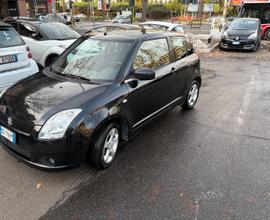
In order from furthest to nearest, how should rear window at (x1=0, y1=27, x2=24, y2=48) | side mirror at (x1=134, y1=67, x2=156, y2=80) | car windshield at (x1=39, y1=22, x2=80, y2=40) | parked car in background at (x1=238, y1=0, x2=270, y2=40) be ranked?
parked car in background at (x1=238, y1=0, x2=270, y2=40), car windshield at (x1=39, y1=22, x2=80, y2=40), rear window at (x1=0, y1=27, x2=24, y2=48), side mirror at (x1=134, y1=67, x2=156, y2=80)

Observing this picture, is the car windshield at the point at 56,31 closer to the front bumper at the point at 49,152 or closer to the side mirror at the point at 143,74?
the side mirror at the point at 143,74

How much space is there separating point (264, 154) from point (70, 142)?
8.99 feet

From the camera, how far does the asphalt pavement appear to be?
8.13 feet

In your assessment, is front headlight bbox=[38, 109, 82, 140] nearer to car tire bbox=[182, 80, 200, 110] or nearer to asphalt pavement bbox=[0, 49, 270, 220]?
asphalt pavement bbox=[0, 49, 270, 220]

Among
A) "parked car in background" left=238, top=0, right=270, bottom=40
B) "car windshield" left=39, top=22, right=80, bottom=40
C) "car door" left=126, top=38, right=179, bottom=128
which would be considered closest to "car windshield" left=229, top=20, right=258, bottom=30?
"parked car in background" left=238, top=0, right=270, bottom=40

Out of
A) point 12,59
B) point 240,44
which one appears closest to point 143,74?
point 12,59

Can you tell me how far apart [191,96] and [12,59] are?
3.59 meters


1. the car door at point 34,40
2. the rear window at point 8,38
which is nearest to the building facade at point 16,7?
the car door at point 34,40

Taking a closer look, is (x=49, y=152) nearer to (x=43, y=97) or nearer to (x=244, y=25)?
(x=43, y=97)

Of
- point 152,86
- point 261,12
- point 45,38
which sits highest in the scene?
point 261,12

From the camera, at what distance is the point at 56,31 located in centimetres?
766

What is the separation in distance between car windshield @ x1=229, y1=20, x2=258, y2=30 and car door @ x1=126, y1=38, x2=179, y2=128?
442 inches

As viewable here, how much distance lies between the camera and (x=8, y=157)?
10.8ft

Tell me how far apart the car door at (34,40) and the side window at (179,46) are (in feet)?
14.0
